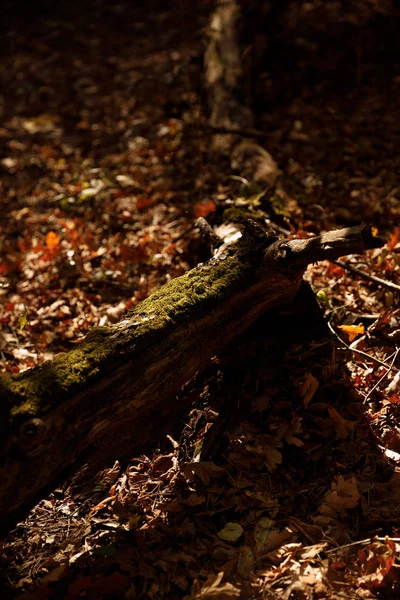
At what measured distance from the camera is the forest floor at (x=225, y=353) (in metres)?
2.49

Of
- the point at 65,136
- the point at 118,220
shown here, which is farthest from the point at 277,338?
the point at 65,136

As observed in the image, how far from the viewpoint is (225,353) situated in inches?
130

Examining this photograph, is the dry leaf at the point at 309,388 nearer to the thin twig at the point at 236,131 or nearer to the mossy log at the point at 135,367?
the mossy log at the point at 135,367

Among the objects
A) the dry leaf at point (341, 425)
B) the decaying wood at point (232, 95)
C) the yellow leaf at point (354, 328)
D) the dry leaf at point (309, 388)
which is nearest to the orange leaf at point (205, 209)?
the decaying wood at point (232, 95)

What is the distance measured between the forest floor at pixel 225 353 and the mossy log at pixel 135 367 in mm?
339

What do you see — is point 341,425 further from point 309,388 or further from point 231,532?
point 231,532

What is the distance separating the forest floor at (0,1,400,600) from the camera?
249cm

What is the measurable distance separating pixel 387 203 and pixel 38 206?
3.77 m

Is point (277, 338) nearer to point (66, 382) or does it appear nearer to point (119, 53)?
point (66, 382)

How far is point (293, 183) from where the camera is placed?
16.8 ft

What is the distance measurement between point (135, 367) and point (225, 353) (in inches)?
32.6

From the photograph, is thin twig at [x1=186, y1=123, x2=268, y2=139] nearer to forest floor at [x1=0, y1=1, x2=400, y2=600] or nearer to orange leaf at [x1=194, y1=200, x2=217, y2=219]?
forest floor at [x1=0, y1=1, x2=400, y2=600]

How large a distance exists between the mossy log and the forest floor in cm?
34

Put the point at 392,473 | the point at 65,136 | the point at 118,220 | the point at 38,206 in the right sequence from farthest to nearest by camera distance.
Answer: the point at 65,136, the point at 38,206, the point at 118,220, the point at 392,473
